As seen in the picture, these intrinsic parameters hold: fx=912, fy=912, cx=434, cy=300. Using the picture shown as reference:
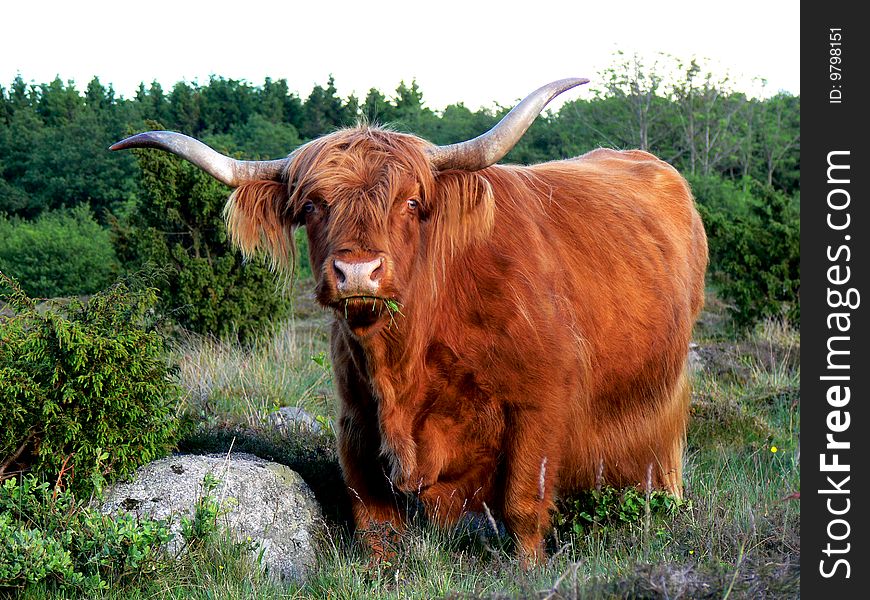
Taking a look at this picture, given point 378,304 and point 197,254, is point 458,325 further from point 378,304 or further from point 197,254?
point 197,254

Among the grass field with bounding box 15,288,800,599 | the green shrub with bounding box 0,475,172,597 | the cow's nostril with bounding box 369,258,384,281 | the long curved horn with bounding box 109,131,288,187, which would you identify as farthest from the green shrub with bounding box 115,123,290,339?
the cow's nostril with bounding box 369,258,384,281

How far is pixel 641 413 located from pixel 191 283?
580cm

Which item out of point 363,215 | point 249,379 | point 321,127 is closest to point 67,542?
point 363,215

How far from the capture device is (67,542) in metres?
4.14

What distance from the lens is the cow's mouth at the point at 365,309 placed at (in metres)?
3.75

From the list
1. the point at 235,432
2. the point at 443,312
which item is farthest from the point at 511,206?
the point at 235,432

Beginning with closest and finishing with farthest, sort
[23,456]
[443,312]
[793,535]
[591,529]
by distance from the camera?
[793,535] < [443,312] < [23,456] < [591,529]

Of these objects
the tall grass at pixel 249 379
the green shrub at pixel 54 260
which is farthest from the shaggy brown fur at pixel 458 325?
the green shrub at pixel 54 260

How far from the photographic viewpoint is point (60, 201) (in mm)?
26891

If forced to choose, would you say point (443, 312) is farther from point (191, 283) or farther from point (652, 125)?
point (652, 125)

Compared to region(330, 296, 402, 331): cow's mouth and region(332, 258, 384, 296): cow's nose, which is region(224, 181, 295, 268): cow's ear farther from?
region(332, 258, 384, 296): cow's nose

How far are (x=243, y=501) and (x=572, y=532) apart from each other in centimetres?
182

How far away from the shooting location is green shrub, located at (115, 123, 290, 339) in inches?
388

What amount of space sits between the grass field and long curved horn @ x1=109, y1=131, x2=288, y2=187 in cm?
176
